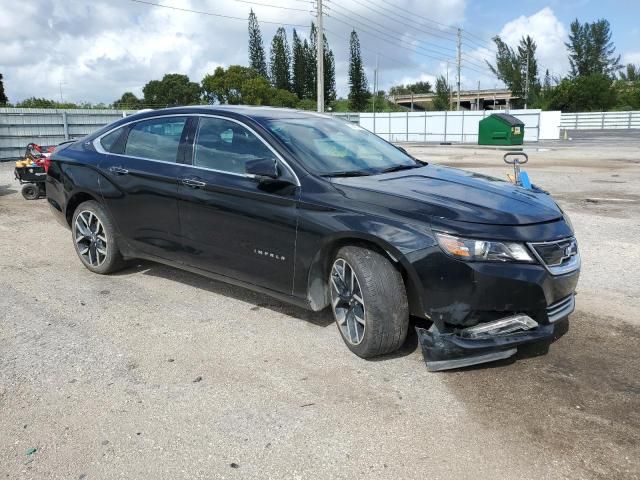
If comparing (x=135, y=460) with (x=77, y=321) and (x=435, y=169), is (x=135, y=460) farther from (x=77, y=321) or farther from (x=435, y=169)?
(x=435, y=169)

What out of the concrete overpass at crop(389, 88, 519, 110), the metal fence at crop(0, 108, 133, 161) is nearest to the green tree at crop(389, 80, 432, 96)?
the concrete overpass at crop(389, 88, 519, 110)

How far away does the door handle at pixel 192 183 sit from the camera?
4.46 metres

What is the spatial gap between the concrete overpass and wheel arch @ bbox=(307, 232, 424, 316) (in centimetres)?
10934

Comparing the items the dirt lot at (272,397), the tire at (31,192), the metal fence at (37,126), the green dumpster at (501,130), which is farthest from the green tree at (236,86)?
the dirt lot at (272,397)

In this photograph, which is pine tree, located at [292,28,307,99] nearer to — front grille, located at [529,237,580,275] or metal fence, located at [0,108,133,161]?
metal fence, located at [0,108,133,161]

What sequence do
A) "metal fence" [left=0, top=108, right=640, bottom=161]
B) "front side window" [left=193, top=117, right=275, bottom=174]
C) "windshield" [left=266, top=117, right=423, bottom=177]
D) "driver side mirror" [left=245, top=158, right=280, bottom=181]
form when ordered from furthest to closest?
"metal fence" [left=0, top=108, right=640, bottom=161] → "front side window" [left=193, top=117, right=275, bottom=174] → "windshield" [left=266, top=117, right=423, bottom=177] → "driver side mirror" [left=245, top=158, right=280, bottom=181]

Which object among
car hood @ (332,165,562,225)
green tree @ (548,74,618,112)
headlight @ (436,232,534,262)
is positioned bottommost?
headlight @ (436,232,534,262)

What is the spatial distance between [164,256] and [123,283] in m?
0.75

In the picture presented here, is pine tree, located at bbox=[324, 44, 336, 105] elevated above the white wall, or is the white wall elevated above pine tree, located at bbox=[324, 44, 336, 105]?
pine tree, located at bbox=[324, 44, 336, 105]

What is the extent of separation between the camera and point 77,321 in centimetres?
449

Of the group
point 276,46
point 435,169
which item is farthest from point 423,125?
point 276,46

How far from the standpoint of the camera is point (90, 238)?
218 inches

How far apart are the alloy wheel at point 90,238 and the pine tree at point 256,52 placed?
88.2 metres

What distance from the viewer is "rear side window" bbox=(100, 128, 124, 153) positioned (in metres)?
5.35
